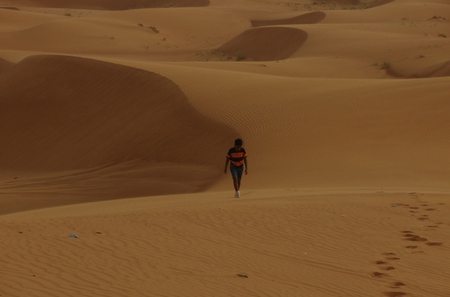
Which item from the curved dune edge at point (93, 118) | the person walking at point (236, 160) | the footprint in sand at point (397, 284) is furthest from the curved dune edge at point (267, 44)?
the footprint in sand at point (397, 284)

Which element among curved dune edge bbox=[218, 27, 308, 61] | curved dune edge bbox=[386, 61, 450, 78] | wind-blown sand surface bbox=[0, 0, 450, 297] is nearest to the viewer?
wind-blown sand surface bbox=[0, 0, 450, 297]

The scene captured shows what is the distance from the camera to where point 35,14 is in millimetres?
59094

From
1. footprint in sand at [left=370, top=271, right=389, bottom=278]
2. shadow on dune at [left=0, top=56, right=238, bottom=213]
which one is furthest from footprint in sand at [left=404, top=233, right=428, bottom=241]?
shadow on dune at [left=0, top=56, right=238, bottom=213]

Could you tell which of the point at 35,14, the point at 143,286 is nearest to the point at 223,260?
the point at 143,286

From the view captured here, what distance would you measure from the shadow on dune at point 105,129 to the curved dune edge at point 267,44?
15.6m

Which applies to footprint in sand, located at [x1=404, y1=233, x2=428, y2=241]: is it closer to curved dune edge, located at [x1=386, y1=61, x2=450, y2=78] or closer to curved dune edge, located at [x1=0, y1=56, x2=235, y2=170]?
curved dune edge, located at [x1=0, y1=56, x2=235, y2=170]

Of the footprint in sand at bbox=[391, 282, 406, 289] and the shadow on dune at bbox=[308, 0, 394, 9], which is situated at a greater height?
the shadow on dune at bbox=[308, 0, 394, 9]

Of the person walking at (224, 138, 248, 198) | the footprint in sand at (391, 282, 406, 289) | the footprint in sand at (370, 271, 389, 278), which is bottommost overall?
the footprint in sand at (391, 282, 406, 289)

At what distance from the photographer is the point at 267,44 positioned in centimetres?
4334

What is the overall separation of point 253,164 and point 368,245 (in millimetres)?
9400

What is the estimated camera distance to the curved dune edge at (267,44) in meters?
41.8

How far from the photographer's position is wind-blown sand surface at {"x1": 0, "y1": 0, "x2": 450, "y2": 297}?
27.0 feet

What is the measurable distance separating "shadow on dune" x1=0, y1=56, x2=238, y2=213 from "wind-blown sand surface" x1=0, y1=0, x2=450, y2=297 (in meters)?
0.06

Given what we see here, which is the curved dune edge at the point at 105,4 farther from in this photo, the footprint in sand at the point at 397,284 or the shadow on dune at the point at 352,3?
the footprint in sand at the point at 397,284
